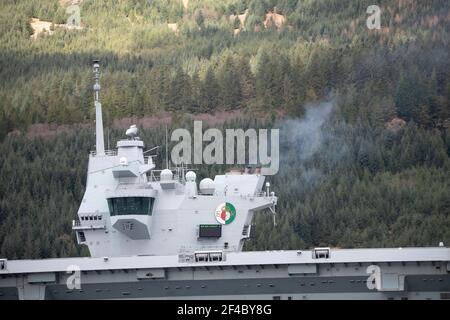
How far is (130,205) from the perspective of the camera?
2945 inches

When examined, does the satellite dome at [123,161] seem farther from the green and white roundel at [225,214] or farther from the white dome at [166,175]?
the green and white roundel at [225,214]

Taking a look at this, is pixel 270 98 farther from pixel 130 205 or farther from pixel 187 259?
pixel 187 259

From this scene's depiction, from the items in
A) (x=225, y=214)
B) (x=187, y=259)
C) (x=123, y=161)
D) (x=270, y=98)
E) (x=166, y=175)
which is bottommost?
(x=187, y=259)

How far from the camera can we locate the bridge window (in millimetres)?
74750

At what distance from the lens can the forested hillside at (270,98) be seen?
Result: 117062mm

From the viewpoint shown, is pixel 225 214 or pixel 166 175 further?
pixel 166 175

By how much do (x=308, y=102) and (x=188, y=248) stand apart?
6724 cm

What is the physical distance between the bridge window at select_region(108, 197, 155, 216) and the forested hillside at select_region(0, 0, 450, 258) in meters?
33.3

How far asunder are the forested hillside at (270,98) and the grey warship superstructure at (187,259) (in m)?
31.9

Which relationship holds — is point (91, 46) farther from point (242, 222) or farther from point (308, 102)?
point (242, 222)

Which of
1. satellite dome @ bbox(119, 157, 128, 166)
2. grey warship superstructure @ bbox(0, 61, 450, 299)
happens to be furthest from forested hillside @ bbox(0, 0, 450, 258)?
satellite dome @ bbox(119, 157, 128, 166)

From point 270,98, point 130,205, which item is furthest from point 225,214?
point 270,98

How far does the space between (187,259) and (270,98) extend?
2826 inches

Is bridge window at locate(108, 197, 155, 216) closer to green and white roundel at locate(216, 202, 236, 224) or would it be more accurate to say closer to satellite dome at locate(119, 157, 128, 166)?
satellite dome at locate(119, 157, 128, 166)
